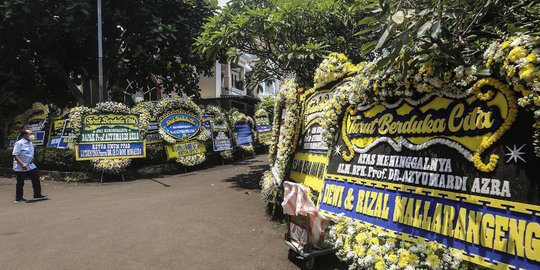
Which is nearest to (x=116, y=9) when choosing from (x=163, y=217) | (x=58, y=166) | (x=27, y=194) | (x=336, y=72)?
(x=58, y=166)

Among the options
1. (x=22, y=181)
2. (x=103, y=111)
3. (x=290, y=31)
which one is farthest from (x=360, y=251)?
(x=103, y=111)

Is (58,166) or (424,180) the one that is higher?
(424,180)

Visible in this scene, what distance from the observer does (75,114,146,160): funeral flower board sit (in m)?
12.0

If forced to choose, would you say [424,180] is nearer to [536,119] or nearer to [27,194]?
[536,119]

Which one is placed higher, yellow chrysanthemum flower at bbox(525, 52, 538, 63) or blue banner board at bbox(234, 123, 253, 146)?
yellow chrysanthemum flower at bbox(525, 52, 538, 63)

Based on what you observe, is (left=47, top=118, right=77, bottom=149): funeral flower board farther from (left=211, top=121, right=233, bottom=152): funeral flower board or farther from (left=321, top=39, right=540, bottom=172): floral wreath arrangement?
(left=321, top=39, right=540, bottom=172): floral wreath arrangement

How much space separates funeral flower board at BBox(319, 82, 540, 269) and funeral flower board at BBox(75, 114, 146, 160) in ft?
32.9

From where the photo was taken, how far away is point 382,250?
3.55 metres

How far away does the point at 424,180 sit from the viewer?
354 centimetres

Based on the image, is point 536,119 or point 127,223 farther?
point 127,223

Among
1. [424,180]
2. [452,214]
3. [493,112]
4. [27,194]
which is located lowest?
[27,194]

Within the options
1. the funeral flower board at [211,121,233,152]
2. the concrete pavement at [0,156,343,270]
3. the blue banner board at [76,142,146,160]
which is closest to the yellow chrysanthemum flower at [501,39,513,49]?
the concrete pavement at [0,156,343,270]

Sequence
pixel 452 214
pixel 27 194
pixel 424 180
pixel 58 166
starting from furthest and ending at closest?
pixel 58 166, pixel 27 194, pixel 424 180, pixel 452 214

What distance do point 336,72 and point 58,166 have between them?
11014mm
